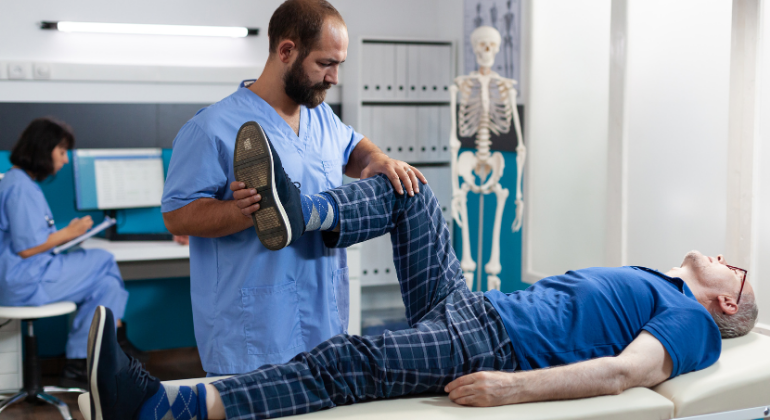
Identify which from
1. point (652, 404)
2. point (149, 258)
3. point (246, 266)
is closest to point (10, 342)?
point (149, 258)

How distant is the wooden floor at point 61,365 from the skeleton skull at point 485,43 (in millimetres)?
1840

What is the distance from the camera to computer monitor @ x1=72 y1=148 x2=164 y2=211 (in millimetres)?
3342

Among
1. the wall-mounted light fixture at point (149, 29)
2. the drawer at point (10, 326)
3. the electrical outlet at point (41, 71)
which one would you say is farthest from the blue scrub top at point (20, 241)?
the wall-mounted light fixture at point (149, 29)

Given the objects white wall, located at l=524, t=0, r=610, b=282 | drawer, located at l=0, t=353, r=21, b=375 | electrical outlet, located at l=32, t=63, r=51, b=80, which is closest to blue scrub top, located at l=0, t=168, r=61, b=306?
drawer, located at l=0, t=353, r=21, b=375

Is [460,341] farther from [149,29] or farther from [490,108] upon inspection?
[149,29]

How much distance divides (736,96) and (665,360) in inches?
36.3

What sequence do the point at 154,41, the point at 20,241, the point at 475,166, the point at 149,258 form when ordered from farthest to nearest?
the point at 154,41, the point at 149,258, the point at 475,166, the point at 20,241

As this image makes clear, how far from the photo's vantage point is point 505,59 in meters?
3.38

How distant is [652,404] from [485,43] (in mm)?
1888

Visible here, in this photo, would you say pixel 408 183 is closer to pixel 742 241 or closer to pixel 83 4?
pixel 742 241

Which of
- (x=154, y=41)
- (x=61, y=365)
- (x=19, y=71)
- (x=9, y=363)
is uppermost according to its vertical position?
(x=154, y=41)

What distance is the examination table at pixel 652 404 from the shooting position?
131 cm

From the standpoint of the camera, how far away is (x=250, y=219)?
1450mm

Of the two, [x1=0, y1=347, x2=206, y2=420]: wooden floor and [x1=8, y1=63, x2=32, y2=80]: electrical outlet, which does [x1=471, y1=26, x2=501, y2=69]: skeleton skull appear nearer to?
[x1=0, y1=347, x2=206, y2=420]: wooden floor
